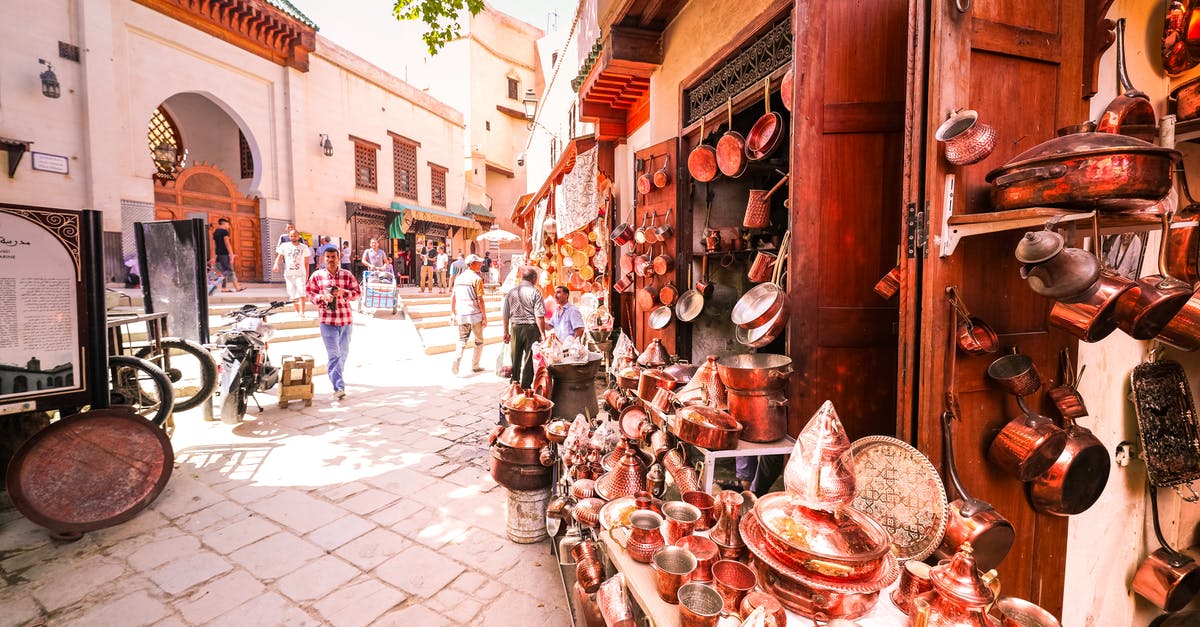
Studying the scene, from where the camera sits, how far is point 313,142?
14688mm

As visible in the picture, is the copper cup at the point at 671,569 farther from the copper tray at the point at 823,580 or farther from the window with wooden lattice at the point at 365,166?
the window with wooden lattice at the point at 365,166

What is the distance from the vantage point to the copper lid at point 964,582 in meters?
1.15

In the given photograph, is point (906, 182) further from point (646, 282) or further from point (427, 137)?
point (427, 137)

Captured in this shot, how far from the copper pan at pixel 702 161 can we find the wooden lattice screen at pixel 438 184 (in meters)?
18.8

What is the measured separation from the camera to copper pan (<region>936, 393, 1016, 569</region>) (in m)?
1.62

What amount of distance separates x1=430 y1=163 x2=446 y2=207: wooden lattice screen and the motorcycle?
1570cm

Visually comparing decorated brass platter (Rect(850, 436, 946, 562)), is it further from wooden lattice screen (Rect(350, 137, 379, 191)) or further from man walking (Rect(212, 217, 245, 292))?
wooden lattice screen (Rect(350, 137, 379, 191))

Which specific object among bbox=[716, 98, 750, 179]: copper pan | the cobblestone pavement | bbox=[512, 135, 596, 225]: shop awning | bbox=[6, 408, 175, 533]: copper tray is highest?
bbox=[512, 135, 596, 225]: shop awning

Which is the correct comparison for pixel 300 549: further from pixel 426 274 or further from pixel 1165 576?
pixel 426 274

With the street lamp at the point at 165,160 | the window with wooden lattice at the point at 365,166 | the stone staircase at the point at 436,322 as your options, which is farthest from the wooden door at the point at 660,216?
the window with wooden lattice at the point at 365,166

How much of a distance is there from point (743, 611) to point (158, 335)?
6.30 m

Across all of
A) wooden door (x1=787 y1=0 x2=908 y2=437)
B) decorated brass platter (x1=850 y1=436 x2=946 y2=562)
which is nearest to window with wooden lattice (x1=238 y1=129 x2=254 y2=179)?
wooden door (x1=787 y1=0 x2=908 y2=437)

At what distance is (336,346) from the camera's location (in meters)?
6.46

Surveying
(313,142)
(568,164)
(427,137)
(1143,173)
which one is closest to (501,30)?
(427,137)
